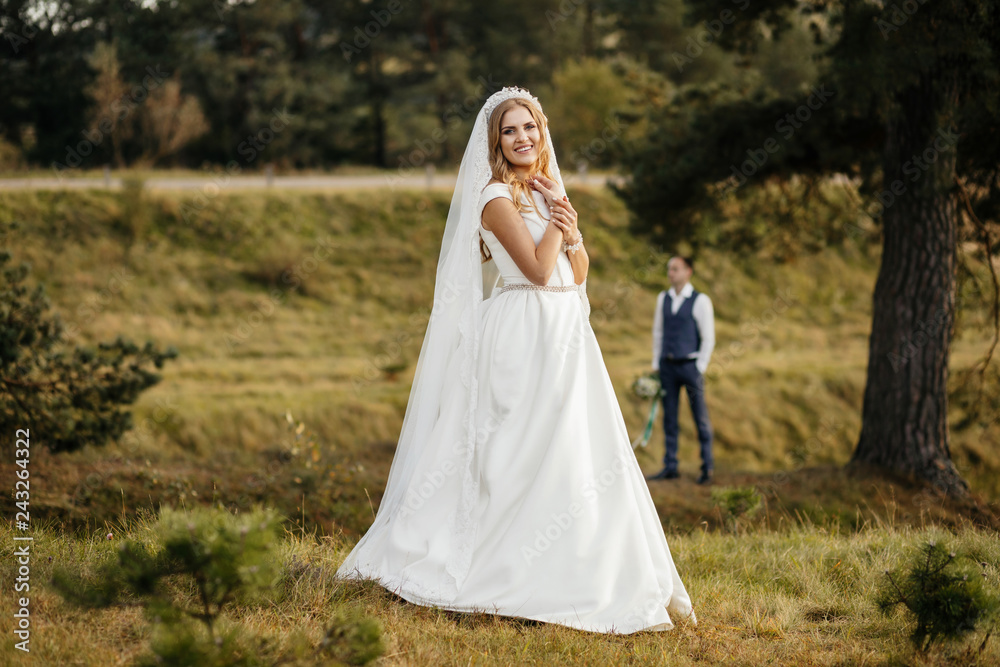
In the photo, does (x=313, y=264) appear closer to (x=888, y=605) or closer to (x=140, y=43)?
(x=140, y=43)

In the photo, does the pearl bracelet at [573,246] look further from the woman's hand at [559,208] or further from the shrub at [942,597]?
the shrub at [942,597]

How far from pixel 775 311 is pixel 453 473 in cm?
1851

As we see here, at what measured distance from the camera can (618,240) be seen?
2230 cm

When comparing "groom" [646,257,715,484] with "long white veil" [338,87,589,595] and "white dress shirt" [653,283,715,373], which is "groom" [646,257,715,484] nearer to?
"white dress shirt" [653,283,715,373]

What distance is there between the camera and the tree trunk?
7.80 meters

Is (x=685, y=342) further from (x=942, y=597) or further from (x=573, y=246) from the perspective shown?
(x=942, y=597)

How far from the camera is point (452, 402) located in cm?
376

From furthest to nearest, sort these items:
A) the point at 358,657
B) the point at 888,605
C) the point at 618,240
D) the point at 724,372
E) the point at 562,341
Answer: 1. the point at 618,240
2. the point at 724,372
3. the point at 562,341
4. the point at 888,605
5. the point at 358,657

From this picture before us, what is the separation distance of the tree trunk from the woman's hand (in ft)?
17.9

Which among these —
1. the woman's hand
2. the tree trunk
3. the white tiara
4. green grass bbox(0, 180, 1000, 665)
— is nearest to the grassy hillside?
green grass bbox(0, 180, 1000, 665)

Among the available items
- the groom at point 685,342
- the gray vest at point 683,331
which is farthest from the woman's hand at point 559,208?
the gray vest at point 683,331

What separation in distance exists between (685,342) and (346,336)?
10134 millimetres

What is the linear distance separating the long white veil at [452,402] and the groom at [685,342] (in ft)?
15.3

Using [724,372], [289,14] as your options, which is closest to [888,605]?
[724,372]
